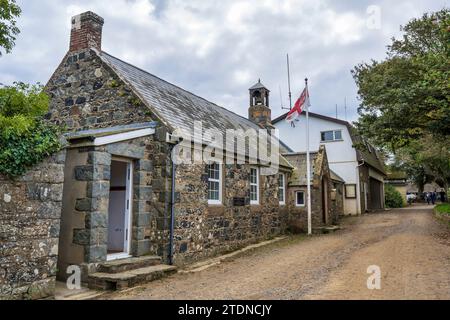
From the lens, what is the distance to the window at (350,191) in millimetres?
26328

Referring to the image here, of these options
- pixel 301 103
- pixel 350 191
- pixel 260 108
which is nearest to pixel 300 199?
pixel 301 103

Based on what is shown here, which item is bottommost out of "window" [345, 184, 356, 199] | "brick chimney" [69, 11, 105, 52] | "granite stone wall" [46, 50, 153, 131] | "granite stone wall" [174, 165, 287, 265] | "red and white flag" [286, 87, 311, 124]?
"granite stone wall" [174, 165, 287, 265]

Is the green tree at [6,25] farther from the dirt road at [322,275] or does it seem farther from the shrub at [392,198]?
the shrub at [392,198]

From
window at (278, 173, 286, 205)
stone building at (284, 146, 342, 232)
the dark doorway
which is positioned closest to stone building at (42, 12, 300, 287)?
window at (278, 173, 286, 205)

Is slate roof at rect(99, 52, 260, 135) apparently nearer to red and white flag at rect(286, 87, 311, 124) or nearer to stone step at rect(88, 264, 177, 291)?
red and white flag at rect(286, 87, 311, 124)

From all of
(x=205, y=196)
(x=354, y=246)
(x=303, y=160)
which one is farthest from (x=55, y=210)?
(x=303, y=160)

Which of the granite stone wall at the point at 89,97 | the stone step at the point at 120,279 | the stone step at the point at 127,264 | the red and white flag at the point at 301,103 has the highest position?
the red and white flag at the point at 301,103

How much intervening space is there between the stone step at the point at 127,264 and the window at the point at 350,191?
20695mm

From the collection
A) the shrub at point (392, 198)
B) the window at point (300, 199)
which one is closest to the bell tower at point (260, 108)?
the window at point (300, 199)

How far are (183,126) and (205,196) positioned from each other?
2236mm

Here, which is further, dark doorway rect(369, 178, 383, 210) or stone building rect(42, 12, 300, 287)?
dark doorway rect(369, 178, 383, 210)

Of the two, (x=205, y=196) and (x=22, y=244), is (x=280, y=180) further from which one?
(x=22, y=244)

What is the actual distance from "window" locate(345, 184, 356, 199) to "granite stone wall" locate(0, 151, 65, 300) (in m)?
23.5

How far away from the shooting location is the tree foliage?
1198cm
